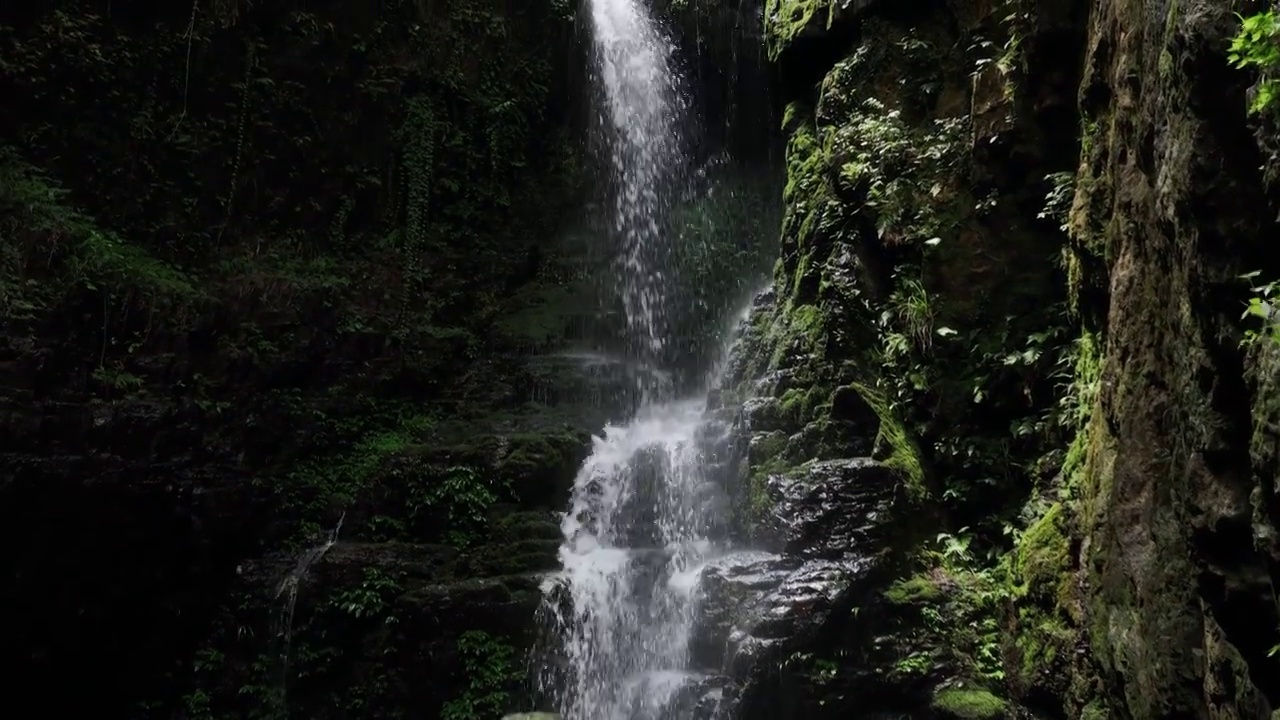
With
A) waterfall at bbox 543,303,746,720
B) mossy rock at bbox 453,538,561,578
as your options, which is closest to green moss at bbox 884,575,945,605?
waterfall at bbox 543,303,746,720

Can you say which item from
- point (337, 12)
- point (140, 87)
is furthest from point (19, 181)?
point (337, 12)

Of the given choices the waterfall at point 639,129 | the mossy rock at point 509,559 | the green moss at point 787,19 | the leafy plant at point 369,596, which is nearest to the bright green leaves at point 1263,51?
the mossy rock at point 509,559

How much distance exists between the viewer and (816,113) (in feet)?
32.9

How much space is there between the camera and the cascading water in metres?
7.97

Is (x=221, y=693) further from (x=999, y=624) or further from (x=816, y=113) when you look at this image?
(x=816, y=113)

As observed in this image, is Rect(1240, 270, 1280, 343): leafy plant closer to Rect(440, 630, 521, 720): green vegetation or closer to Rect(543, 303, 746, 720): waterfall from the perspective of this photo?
Rect(543, 303, 746, 720): waterfall

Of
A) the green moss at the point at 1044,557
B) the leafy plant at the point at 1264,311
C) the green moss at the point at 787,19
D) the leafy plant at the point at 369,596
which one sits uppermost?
the green moss at the point at 787,19

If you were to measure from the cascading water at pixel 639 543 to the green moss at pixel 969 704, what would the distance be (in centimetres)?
228

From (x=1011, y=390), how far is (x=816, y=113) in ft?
15.7

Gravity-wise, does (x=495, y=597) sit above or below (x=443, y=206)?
below

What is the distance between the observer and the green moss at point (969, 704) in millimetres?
5844

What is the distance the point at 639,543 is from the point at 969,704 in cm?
427

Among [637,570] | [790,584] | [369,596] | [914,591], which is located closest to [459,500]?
[369,596]

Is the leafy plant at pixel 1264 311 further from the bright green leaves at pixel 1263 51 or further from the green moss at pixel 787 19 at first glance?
the green moss at pixel 787 19
